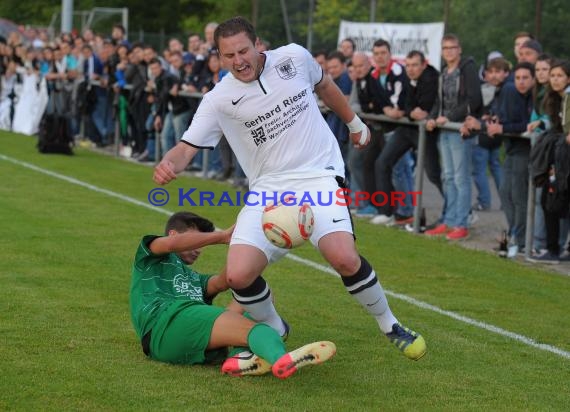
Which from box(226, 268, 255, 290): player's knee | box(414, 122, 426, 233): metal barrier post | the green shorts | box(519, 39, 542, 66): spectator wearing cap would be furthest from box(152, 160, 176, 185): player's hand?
box(519, 39, 542, 66): spectator wearing cap

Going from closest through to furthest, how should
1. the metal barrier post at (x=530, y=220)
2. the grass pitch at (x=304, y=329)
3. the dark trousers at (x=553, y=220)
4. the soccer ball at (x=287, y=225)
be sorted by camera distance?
the grass pitch at (x=304, y=329)
the soccer ball at (x=287, y=225)
the dark trousers at (x=553, y=220)
the metal barrier post at (x=530, y=220)

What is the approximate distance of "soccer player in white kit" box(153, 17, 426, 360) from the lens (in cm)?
704

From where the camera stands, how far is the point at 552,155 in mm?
11797

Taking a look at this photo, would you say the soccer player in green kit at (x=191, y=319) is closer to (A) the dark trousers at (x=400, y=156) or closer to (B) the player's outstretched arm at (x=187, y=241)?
(B) the player's outstretched arm at (x=187, y=241)

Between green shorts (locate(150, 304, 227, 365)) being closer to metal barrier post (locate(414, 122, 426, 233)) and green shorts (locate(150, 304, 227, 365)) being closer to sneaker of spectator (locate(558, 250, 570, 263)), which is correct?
sneaker of spectator (locate(558, 250, 570, 263))

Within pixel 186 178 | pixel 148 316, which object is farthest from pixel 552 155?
pixel 186 178

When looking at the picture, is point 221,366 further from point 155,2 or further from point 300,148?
point 155,2

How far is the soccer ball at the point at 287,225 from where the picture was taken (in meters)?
6.86

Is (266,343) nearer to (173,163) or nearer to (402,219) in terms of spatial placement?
(173,163)

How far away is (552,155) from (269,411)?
6387mm

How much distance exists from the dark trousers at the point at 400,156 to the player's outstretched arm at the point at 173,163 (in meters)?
7.57

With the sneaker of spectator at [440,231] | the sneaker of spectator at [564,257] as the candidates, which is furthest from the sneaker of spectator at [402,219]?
the sneaker of spectator at [564,257]

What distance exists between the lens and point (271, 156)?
732cm

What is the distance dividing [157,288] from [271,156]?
1.07m
